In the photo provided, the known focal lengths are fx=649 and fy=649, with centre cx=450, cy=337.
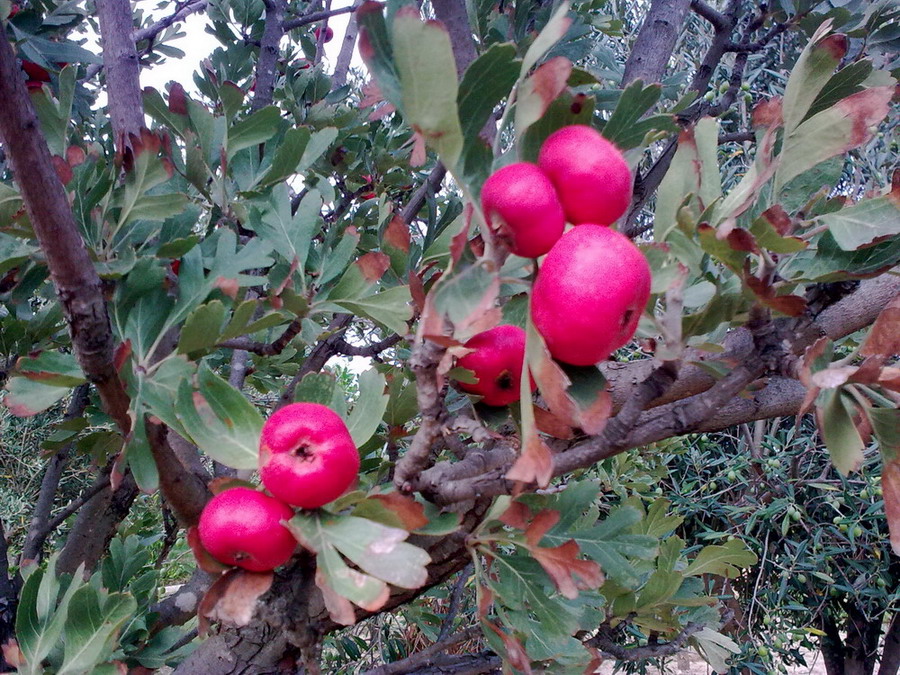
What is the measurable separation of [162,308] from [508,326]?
20.1 inches

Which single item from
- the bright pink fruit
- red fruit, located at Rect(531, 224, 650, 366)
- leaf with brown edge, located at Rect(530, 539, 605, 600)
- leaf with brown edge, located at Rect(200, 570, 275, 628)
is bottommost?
leaf with brown edge, located at Rect(530, 539, 605, 600)

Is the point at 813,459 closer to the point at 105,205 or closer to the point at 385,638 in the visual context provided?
the point at 385,638

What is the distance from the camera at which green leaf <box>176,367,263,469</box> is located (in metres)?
0.77

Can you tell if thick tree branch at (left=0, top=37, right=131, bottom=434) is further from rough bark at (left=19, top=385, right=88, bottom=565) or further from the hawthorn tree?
rough bark at (left=19, top=385, right=88, bottom=565)

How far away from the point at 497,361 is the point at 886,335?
0.39 meters

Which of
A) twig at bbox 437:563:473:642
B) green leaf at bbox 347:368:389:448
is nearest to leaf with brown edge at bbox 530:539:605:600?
green leaf at bbox 347:368:389:448

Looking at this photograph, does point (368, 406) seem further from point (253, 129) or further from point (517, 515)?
point (253, 129)

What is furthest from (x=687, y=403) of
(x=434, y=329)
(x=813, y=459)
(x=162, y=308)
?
(x=813, y=459)

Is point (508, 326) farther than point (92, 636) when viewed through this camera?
No

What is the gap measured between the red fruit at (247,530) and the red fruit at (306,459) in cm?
3

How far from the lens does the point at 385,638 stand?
2834 millimetres

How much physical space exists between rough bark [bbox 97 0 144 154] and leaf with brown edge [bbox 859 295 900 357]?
135cm

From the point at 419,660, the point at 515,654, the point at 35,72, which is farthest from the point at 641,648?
the point at 35,72

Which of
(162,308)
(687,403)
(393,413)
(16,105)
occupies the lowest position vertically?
(393,413)
